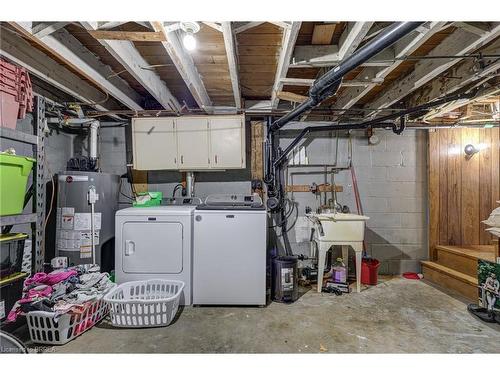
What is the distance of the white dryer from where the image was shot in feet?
8.99

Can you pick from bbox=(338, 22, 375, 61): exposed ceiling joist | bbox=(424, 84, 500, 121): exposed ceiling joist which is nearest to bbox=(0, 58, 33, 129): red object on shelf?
bbox=(338, 22, 375, 61): exposed ceiling joist

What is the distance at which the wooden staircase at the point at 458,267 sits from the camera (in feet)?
10.0

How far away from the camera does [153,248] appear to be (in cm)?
275

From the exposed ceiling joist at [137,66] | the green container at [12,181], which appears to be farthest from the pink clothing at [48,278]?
the exposed ceiling joist at [137,66]

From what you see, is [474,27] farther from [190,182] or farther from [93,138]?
[93,138]

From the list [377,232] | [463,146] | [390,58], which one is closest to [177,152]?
[390,58]

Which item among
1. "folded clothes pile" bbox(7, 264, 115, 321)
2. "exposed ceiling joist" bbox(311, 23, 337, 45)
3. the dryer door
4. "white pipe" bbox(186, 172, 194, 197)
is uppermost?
"exposed ceiling joist" bbox(311, 23, 337, 45)

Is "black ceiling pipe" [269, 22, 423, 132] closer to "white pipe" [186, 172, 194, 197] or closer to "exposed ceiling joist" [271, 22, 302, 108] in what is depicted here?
"exposed ceiling joist" [271, 22, 302, 108]

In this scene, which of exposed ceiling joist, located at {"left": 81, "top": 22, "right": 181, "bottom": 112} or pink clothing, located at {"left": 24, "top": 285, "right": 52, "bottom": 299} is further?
pink clothing, located at {"left": 24, "top": 285, "right": 52, "bottom": 299}

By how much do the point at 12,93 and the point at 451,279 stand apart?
4861mm

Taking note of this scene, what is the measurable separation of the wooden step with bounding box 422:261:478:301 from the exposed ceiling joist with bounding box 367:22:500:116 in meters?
2.15

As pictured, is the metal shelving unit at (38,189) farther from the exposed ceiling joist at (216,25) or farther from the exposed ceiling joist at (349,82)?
the exposed ceiling joist at (349,82)

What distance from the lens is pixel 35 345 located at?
6.66 ft

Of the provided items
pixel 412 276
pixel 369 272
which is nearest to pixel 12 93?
pixel 369 272
